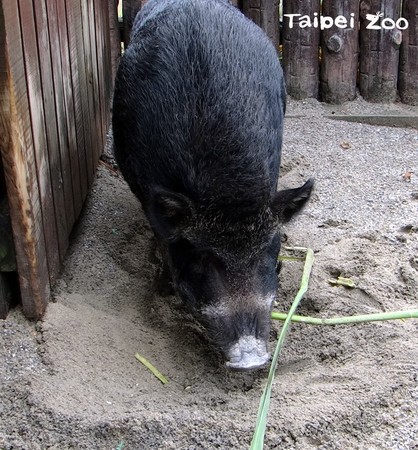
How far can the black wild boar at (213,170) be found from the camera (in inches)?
117

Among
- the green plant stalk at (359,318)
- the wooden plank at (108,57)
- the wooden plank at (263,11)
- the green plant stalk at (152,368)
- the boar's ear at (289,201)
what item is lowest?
the green plant stalk at (152,368)

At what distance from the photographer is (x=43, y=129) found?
10.4 feet

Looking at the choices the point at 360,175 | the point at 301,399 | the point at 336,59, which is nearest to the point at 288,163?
the point at 360,175

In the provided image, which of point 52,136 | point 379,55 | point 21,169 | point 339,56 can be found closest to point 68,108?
point 52,136

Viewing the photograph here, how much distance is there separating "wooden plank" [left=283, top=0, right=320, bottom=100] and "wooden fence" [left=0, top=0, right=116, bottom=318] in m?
2.00

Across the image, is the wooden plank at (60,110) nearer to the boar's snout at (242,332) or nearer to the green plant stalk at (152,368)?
the green plant stalk at (152,368)

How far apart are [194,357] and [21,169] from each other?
107 cm

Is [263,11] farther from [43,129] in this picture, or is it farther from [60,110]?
[43,129]

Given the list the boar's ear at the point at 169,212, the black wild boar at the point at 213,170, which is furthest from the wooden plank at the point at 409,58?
the boar's ear at the point at 169,212

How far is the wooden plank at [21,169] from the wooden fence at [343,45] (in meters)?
3.08

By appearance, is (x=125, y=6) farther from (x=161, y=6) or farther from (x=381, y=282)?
(x=381, y=282)

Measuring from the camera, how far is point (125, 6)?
18.7 ft

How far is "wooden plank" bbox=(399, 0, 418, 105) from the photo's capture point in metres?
5.75

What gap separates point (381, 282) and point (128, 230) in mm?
1433
